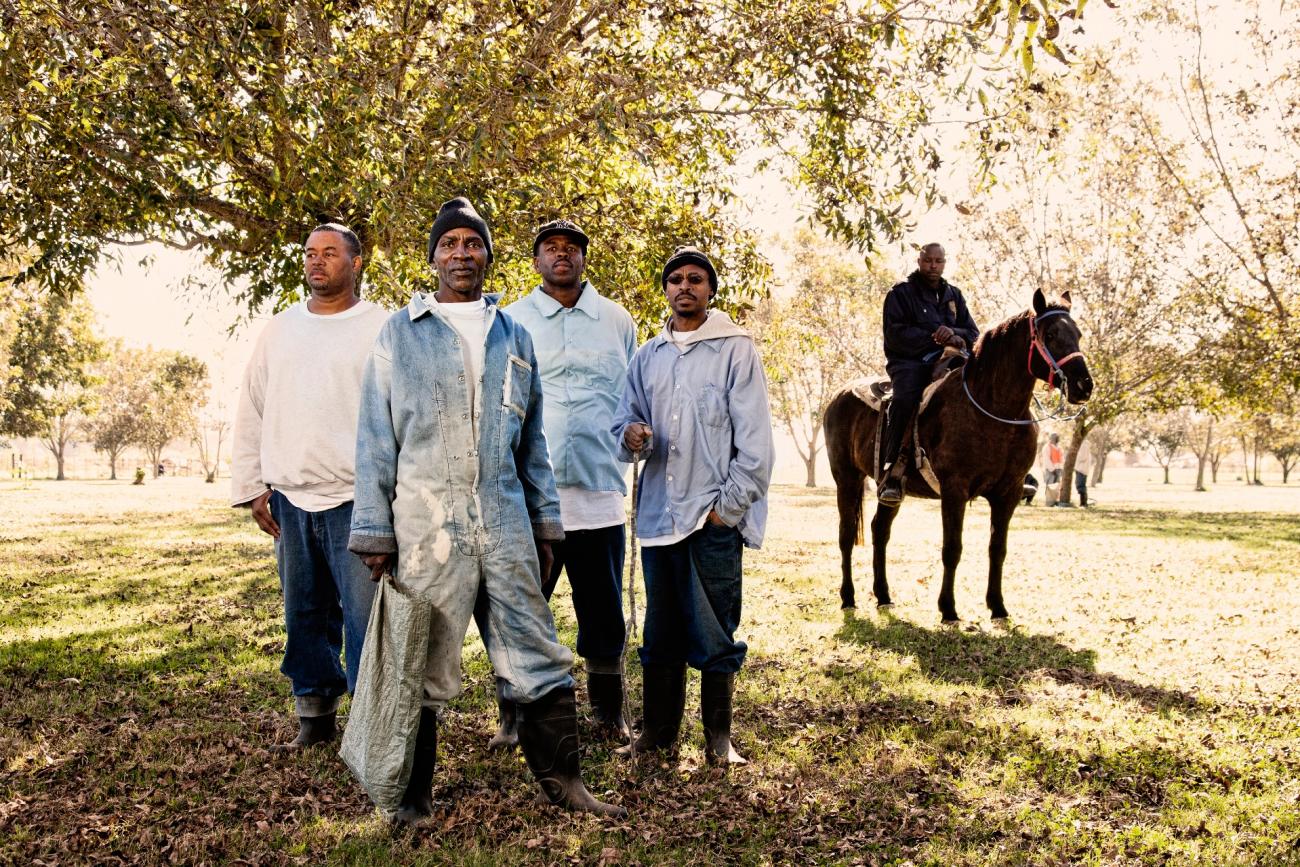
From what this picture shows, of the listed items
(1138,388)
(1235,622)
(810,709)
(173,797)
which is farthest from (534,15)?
(1138,388)

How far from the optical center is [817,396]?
48469 millimetres

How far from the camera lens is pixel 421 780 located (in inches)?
168

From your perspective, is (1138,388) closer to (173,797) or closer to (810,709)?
(810,709)

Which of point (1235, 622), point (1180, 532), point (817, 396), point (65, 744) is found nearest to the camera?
point (65, 744)

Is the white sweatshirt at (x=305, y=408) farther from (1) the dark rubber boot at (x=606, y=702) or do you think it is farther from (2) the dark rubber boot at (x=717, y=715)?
(2) the dark rubber boot at (x=717, y=715)

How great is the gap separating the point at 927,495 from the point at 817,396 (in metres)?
38.8

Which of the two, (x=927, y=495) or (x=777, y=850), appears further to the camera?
(x=927, y=495)

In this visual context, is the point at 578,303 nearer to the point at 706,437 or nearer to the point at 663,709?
the point at 706,437

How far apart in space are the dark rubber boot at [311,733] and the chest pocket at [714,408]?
8.65 ft

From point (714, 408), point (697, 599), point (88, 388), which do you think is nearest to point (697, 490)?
point (714, 408)

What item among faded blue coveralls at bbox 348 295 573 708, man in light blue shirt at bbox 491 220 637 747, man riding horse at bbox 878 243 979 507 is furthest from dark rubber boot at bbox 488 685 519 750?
man riding horse at bbox 878 243 979 507

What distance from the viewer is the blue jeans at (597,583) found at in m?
5.33

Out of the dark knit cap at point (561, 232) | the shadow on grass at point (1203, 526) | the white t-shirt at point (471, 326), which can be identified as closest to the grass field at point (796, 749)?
the white t-shirt at point (471, 326)

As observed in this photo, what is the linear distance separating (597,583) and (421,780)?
1.48 meters
